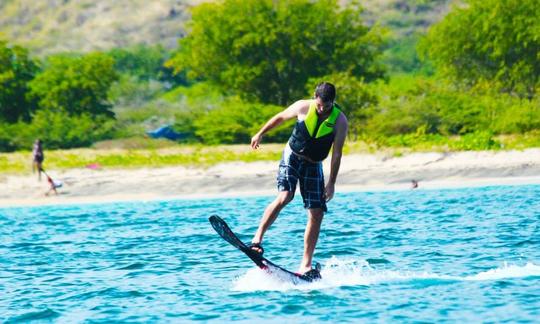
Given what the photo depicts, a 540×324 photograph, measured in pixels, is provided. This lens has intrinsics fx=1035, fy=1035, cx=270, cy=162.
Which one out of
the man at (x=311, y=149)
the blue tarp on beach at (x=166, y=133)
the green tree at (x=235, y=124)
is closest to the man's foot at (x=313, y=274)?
the man at (x=311, y=149)

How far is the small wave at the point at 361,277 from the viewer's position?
11094 mm

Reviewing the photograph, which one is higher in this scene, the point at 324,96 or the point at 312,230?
the point at 324,96

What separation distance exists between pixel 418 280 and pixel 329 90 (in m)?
2.50

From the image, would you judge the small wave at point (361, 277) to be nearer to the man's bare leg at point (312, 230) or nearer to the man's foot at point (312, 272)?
the man's foot at point (312, 272)

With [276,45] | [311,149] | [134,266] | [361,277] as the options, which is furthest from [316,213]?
[276,45]

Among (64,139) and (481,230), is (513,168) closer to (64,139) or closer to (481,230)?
(481,230)

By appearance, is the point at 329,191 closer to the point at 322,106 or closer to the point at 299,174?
the point at 299,174

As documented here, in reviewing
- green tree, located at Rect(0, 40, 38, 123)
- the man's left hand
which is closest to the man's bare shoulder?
the man's left hand

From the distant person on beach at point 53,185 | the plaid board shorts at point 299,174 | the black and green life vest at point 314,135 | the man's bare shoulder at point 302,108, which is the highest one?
the man's bare shoulder at point 302,108

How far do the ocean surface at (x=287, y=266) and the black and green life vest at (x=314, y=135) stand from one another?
1507 millimetres

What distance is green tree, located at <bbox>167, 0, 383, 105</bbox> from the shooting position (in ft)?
134

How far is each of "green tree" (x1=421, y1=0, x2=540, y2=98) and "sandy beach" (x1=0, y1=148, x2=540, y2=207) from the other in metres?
14.2

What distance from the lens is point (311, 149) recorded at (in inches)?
402

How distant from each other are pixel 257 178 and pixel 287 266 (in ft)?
44.2
